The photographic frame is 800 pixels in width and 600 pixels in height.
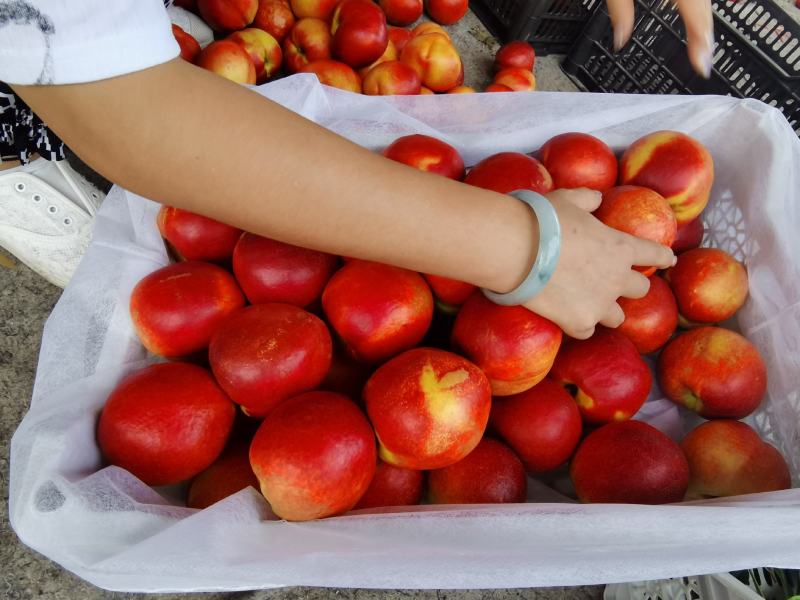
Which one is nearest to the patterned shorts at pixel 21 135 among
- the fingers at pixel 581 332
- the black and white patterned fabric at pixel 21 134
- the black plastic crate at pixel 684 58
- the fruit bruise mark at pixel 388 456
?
the black and white patterned fabric at pixel 21 134

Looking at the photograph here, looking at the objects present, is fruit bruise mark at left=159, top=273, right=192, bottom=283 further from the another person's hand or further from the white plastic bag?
the another person's hand

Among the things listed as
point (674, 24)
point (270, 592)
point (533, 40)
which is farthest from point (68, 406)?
point (533, 40)

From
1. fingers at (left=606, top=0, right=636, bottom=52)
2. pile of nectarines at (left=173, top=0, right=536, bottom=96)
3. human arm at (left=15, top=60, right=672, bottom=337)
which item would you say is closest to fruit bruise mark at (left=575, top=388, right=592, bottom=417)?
human arm at (left=15, top=60, right=672, bottom=337)

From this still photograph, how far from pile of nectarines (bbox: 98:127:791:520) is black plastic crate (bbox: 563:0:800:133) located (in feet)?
1.35

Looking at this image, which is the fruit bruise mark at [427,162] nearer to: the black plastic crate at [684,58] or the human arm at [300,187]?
the human arm at [300,187]

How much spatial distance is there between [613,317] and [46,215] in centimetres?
89

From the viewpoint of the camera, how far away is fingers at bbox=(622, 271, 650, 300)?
0.64m

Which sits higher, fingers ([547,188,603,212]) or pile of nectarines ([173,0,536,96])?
fingers ([547,188,603,212])

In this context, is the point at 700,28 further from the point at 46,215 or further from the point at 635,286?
the point at 46,215

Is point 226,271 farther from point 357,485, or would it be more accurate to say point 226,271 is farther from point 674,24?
point 674,24

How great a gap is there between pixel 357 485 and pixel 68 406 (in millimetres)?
321

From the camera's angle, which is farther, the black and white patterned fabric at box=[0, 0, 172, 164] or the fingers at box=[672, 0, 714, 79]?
the black and white patterned fabric at box=[0, 0, 172, 164]

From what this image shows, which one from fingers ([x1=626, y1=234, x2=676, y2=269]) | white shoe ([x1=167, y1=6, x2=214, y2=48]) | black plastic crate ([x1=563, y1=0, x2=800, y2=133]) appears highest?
black plastic crate ([x1=563, y1=0, x2=800, y2=133])

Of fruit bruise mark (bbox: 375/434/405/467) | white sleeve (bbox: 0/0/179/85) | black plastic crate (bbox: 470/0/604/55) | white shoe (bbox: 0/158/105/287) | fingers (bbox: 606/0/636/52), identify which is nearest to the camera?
white sleeve (bbox: 0/0/179/85)
